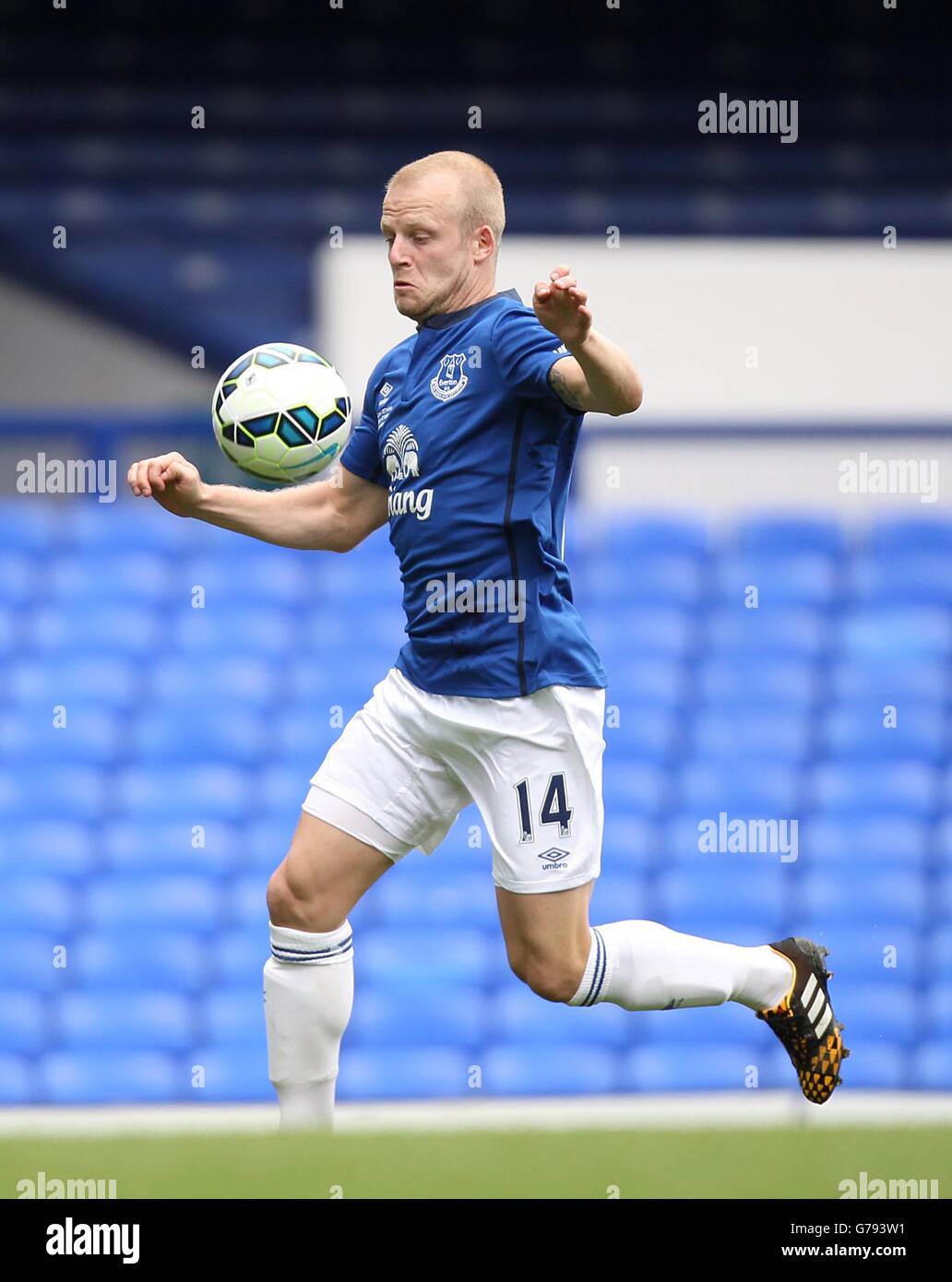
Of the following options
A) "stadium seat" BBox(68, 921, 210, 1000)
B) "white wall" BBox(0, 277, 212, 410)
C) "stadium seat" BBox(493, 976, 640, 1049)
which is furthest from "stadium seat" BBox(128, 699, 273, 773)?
"white wall" BBox(0, 277, 212, 410)

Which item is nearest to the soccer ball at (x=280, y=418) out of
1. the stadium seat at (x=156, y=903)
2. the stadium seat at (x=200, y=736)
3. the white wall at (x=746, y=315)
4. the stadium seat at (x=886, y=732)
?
the stadium seat at (x=156, y=903)

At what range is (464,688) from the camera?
12.5 feet

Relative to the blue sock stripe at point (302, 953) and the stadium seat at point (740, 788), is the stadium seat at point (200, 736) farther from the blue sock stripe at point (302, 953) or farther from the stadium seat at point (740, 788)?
the blue sock stripe at point (302, 953)

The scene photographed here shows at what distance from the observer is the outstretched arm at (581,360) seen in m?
3.28

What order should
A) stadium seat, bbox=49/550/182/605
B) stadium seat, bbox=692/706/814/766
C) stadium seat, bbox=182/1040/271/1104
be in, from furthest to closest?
stadium seat, bbox=49/550/182/605 < stadium seat, bbox=692/706/814/766 < stadium seat, bbox=182/1040/271/1104

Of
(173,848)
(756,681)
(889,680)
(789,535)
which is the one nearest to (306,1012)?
(173,848)

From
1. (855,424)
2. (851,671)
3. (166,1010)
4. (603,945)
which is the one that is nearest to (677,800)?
(851,671)

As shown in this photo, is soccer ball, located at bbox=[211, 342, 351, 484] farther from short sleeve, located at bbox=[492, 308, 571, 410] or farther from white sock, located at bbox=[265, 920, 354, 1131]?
white sock, located at bbox=[265, 920, 354, 1131]

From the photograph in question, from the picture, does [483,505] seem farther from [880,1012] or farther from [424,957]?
[880,1012]

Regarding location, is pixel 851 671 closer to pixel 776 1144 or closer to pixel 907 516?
pixel 907 516

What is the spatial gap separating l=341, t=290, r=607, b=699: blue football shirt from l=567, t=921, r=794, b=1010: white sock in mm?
549

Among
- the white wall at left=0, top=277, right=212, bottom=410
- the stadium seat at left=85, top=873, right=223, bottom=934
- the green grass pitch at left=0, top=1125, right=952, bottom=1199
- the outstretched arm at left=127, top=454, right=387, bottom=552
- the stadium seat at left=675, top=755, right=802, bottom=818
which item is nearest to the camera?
the green grass pitch at left=0, top=1125, right=952, bottom=1199

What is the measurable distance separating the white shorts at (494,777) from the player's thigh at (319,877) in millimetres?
29

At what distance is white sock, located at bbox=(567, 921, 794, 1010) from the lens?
12.8 feet
